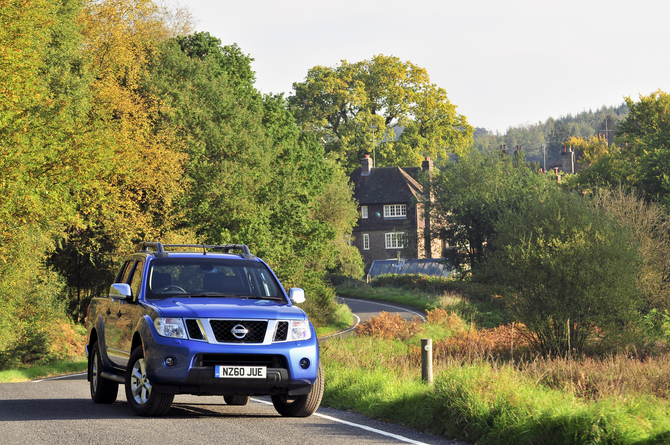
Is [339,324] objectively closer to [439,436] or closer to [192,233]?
[192,233]

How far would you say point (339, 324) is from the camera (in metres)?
46.2

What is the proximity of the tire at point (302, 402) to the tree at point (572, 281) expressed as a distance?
80.5ft

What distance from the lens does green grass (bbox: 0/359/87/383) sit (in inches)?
1171

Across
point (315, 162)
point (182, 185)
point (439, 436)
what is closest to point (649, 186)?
point (315, 162)

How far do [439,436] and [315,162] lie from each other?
38920 millimetres

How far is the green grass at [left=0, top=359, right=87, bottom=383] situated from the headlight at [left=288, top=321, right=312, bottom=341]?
21.7 m

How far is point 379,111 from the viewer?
77438 millimetres

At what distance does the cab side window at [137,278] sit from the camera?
36.4 ft

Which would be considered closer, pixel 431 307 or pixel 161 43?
pixel 161 43

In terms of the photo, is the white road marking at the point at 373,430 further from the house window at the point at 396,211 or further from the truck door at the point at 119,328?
the house window at the point at 396,211

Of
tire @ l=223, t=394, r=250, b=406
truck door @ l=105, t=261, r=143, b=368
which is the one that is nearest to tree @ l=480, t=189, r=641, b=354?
tire @ l=223, t=394, r=250, b=406

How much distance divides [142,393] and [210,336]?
1391 millimetres

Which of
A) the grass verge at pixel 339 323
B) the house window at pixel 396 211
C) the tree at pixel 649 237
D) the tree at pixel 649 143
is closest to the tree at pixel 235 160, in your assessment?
the grass verge at pixel 339 323

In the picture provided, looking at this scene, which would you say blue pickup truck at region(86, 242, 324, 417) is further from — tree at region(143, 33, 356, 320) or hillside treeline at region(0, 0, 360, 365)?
tree at region(143, 33, 356, 320)
